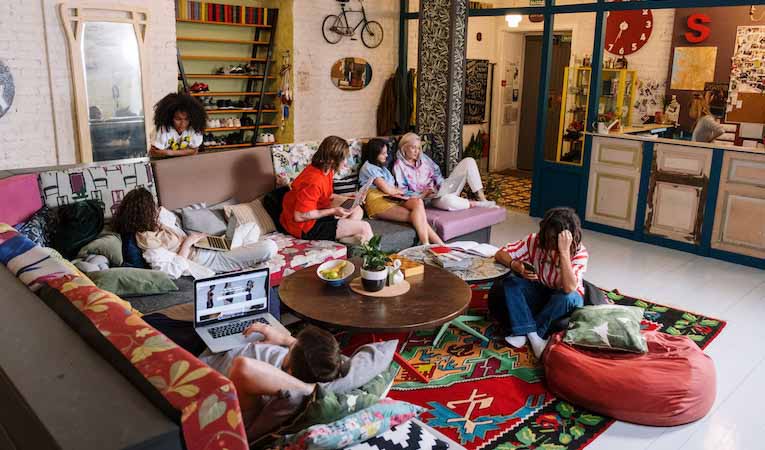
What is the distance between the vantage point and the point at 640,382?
10.3 ft

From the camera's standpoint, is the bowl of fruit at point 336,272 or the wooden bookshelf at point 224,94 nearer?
the bowl of fruit at point 336,272

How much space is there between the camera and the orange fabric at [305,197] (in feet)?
15.2

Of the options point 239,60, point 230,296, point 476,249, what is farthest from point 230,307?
point 239,60

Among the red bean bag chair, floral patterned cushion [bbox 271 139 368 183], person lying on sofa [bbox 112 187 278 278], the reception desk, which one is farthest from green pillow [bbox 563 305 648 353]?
the reception desk

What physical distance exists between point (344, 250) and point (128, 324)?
2909 mm

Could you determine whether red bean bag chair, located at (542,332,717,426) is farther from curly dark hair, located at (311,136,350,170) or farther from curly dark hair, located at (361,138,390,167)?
curly dark hair, located at (361,138,390,167)

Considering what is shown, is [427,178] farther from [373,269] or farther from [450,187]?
[373,269]

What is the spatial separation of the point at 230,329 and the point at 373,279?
0.90 meters

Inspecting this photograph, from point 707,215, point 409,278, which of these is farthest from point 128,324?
point 707,215

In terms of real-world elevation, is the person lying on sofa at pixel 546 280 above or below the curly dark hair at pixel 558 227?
below

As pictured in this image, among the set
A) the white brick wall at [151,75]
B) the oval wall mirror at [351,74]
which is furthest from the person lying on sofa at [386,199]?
the oval wall mirror at [351,74]

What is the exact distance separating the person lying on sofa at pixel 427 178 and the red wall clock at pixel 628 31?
367 centimetres

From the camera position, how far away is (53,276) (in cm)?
218

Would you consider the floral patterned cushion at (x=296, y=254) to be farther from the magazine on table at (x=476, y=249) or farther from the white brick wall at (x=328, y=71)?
the white brick wall at (x=328, y=71)
